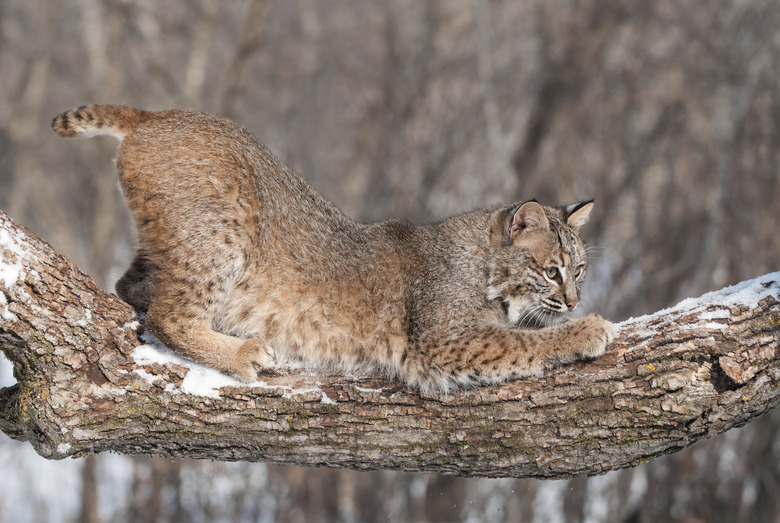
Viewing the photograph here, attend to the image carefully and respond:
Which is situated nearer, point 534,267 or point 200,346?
point 200,346

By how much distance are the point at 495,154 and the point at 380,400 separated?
8.45 meters

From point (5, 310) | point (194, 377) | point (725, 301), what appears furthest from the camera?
point (194, 377)

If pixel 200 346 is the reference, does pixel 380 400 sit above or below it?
below

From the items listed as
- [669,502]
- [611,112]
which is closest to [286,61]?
[611,112]

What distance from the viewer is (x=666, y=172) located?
12.4 m

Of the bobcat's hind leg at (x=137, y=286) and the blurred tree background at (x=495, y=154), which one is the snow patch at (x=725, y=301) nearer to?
the bobcat's hind leg at (x=137, y=286)

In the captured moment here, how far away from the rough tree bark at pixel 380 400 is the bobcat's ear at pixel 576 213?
127 centimetres

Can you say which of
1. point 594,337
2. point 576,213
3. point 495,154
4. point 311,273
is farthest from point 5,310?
point 495,154

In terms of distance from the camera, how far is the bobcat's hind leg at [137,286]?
521cm

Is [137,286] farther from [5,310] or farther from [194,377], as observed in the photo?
[5,310]

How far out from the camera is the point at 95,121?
498cm

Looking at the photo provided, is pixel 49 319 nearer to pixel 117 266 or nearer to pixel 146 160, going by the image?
pixel 146 160

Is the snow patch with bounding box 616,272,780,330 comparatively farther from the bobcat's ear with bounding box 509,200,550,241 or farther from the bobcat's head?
the bobcat's ear with bounding box 509,200,550,241

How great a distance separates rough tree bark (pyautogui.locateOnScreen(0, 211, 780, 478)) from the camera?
159 inches
